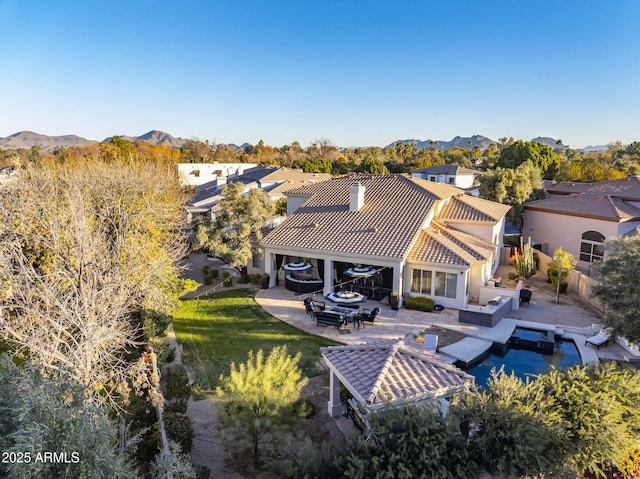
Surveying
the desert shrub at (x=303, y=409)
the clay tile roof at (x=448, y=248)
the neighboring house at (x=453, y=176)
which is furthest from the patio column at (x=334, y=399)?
the neighboring house at (x=453, y=176)

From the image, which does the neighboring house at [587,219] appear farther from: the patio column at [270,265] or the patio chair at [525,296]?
the patio column at [270,265]

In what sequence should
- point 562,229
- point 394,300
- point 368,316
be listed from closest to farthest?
1. point 368,316
2. point 394,300
3. point 562,229

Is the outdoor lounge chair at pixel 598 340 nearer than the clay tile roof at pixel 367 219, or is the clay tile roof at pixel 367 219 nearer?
the outdoor lounge chair at pixel 598 340

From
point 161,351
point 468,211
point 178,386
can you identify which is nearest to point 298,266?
point 161,351

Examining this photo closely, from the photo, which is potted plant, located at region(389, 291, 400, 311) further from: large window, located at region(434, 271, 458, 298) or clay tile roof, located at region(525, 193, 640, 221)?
clay tile roof, located at region(525, 193, 640, 221)

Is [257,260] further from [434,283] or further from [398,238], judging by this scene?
[434,283]

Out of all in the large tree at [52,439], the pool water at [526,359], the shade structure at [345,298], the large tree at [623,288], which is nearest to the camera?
the large tree at [52,439]

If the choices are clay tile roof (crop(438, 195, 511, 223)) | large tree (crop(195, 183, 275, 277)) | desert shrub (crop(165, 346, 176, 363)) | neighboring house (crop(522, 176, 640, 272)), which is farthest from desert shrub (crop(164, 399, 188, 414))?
neighboring house (crop(522, 176, 640, 272))

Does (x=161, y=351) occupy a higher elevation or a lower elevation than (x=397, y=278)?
lower
